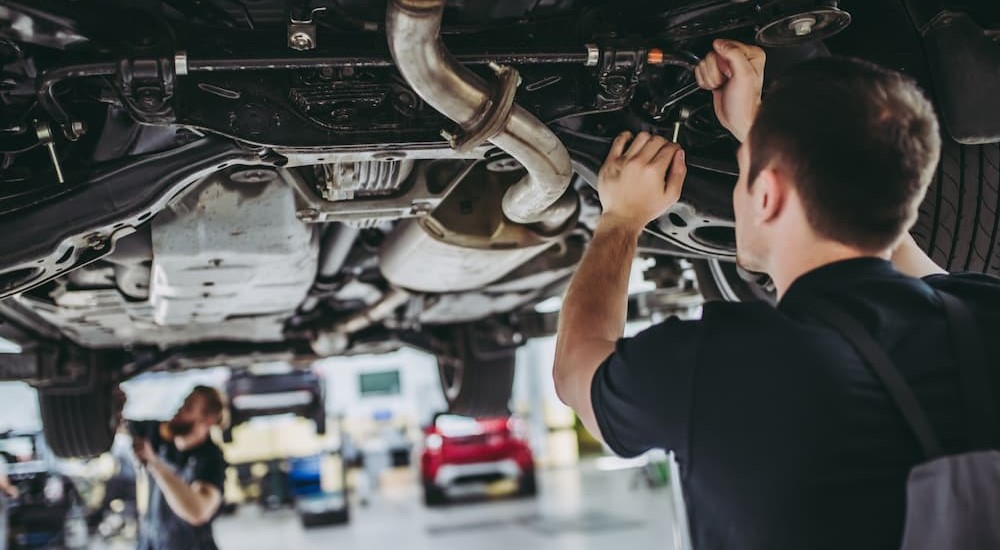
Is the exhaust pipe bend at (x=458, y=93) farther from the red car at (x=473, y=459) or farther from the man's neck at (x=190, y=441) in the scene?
the red car at (x=473, y=459)

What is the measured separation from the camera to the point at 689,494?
1274 millimetres

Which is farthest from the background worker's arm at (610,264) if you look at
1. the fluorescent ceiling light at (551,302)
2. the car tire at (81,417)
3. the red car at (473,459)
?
the red car at (473,459)

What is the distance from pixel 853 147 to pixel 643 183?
504 mm

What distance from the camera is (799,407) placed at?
114cm

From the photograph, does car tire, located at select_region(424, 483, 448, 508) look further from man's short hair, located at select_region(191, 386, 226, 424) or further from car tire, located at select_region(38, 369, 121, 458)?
man's short hair, located at select_region(191, 386, 226, 424)

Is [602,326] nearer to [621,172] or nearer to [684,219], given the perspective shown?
[621,172]

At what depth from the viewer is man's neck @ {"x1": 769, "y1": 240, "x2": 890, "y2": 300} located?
1245 mm

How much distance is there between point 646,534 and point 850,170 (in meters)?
6.98

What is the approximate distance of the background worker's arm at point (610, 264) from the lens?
1.41 metres

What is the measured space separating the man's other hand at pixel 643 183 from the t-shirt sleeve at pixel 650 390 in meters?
0.36

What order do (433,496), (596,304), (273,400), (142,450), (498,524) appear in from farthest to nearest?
(433,496) < (273,400) < (498,524) < (142,450) < (596,304)

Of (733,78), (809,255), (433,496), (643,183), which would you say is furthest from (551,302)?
(433,496)

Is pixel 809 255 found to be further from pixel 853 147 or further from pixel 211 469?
pixel 211 469

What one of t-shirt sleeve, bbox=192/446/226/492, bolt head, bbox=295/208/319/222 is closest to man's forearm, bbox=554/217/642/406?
bolt head, bbox=295/208/319/222
